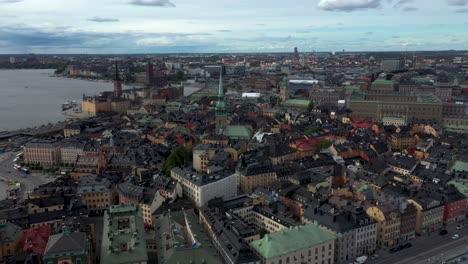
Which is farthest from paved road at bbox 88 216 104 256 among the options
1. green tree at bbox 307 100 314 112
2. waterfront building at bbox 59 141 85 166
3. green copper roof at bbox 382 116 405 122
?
green tree at bbox 307 100 314 112

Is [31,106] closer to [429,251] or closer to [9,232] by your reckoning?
[9,232]

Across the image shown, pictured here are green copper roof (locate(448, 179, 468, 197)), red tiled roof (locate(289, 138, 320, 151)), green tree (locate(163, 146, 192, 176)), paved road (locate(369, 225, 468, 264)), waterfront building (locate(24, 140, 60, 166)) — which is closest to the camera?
paved road (locate(369, 225, 468, 264))

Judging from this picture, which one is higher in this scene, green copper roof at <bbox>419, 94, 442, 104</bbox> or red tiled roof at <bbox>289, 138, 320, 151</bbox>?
green copper roof at <bbox>419, 94, 442, 104</bbox>

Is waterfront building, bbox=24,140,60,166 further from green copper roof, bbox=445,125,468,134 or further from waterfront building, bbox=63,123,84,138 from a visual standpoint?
green copper roof, bbox=445,125,468,134

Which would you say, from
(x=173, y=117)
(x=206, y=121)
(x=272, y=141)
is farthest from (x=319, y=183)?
(x=173, y=117)

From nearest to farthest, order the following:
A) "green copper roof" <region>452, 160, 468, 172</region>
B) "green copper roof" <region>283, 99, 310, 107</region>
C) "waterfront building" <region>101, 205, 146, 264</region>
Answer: "waterfront building" <region>101, 205, 146, 264</region> < "green copper roof" <region>452, 160, 468, 172</region> < "green copper roof" <region>283, 99, 310, 107</region>

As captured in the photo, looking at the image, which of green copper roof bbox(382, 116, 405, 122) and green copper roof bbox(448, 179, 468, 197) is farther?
green copper roof bbox(382, 116, 405, 122)

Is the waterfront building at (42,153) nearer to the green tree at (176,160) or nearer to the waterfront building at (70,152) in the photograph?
the waterfront building at (70,152)

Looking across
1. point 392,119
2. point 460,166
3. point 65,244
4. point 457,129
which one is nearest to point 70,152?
point 65,244
